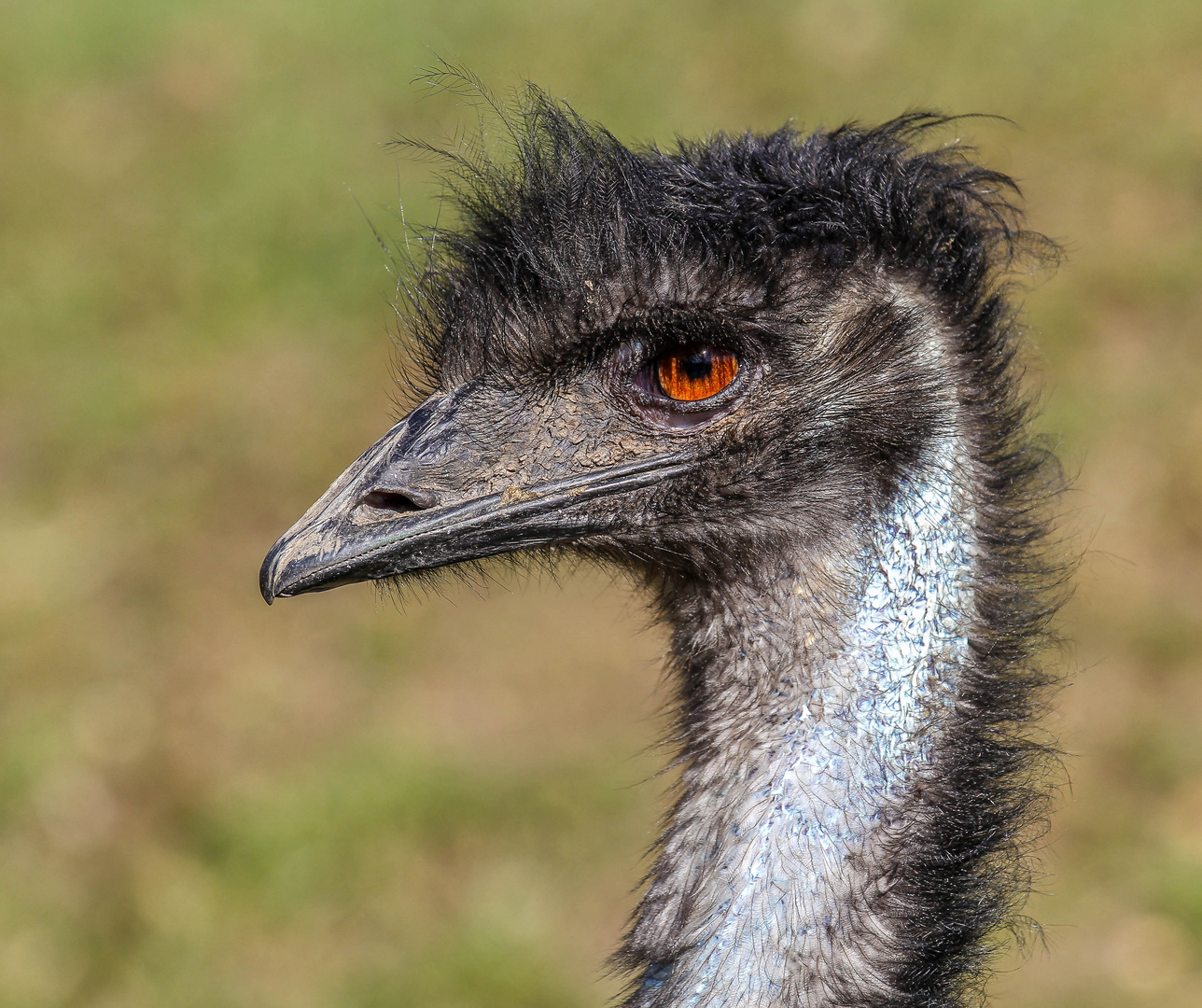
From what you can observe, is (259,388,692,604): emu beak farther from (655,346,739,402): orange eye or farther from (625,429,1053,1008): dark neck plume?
(625,429,1053,1008): dark neck plume

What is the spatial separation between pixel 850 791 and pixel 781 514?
1.46ft

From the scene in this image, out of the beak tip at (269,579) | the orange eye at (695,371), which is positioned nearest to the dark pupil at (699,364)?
the orange eye at (695,371)

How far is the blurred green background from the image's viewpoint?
4355 millimetres

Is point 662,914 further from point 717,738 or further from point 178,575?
point 178,575

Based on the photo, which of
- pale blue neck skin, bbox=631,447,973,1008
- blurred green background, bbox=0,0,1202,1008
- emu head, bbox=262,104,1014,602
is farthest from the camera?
blurred green background, bbox=0,0,1202,1008

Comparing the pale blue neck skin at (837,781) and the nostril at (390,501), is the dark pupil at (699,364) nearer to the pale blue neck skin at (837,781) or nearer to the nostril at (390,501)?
the pale blue neck skin at (837,781)

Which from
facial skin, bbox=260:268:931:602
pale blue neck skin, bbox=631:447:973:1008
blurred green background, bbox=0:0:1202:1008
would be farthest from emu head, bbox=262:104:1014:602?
blurred green background, bbox=0:0:1202:1008

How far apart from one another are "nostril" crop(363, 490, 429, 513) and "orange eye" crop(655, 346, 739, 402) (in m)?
0.44

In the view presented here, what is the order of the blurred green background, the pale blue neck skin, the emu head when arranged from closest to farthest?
the pale blue neck skin, the emu head, the blurred green background

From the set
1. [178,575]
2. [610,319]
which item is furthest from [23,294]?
[610,319]

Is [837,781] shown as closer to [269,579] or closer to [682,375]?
[682,375]

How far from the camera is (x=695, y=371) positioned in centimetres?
224

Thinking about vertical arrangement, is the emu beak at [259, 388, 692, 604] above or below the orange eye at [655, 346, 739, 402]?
below

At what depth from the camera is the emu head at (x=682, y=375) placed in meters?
2.23
